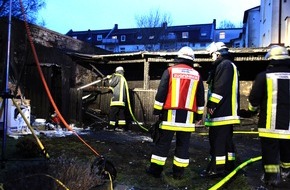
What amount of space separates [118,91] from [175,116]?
6.58 m

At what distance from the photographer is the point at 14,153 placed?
5.94 meters

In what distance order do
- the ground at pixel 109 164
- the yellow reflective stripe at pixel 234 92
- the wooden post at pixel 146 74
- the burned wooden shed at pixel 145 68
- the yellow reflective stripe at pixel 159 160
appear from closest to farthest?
the ground at pixel 109 164, the yellow reflective stripe at pixel 159 160, the yellow reflective stripe at pixel 234 92, the burned wooden shed at pixel 145 68, the wooden post at pixel 146 74

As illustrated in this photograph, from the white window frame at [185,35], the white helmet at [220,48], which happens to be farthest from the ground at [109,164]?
the white window frame at [185,35]

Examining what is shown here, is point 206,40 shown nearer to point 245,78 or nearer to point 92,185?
point 245,78

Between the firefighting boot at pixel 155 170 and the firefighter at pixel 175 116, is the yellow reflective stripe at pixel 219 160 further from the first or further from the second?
the firefighting boot at pixel 155 170

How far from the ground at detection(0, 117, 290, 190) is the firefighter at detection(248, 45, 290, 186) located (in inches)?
12.8

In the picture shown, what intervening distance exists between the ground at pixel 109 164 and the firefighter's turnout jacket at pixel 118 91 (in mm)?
2623

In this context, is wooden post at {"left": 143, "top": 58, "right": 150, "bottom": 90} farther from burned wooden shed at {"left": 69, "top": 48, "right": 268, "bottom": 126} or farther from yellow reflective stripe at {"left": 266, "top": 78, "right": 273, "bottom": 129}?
yellow reflective stripe at {"left": 266, "top": 78, "right": 273, "bottom": 129}

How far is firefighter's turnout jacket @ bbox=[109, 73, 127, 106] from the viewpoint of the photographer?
11.7 m

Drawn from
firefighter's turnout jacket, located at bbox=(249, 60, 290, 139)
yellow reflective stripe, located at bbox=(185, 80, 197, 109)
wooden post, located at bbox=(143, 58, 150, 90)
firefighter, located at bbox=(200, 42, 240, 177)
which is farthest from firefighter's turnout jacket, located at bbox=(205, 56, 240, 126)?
wooden post, located at bbox=(143, 58, 150, 90)

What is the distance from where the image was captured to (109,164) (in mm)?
4398

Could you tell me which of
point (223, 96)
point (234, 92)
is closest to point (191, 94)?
point (223, 96)

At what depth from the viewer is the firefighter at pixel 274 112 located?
5.12 metres

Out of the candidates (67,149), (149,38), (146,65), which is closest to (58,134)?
(67,149)
